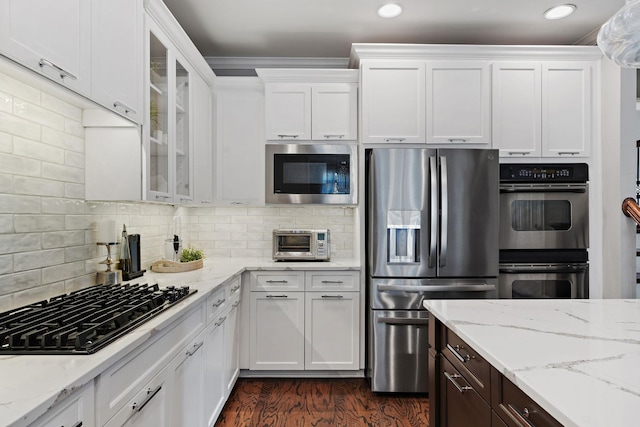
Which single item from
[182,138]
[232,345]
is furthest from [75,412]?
[182,138]

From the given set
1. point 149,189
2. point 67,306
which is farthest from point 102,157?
point 67,306

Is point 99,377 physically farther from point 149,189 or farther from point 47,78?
point 149,189

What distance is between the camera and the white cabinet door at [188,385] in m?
1.64

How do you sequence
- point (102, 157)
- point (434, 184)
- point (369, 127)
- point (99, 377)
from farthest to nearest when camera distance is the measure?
point (369, 127), point (434, 184), point (102, 157), point (99, 377)

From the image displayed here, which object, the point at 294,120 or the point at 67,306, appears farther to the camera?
the point at 294,120

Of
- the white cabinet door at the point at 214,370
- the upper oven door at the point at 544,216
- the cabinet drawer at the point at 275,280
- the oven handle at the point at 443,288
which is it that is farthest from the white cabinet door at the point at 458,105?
the white cabinet door at the point at 214,370

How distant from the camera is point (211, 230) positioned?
362cm

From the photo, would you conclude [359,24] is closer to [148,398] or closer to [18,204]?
[18,204]

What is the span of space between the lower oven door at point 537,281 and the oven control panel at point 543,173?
0.64 m

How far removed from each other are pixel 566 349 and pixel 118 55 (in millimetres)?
2062

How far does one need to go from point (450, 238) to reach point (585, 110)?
4.90ft

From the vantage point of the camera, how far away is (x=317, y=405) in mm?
2709

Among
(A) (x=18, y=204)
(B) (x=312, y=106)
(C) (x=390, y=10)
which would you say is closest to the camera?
(A) (x=18, y=204)

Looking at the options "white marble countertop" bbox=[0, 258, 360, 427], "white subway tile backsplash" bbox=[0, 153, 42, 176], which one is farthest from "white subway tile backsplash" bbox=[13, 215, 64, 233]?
"white marble countertop" bbox=[0, 258, 360, 427]
